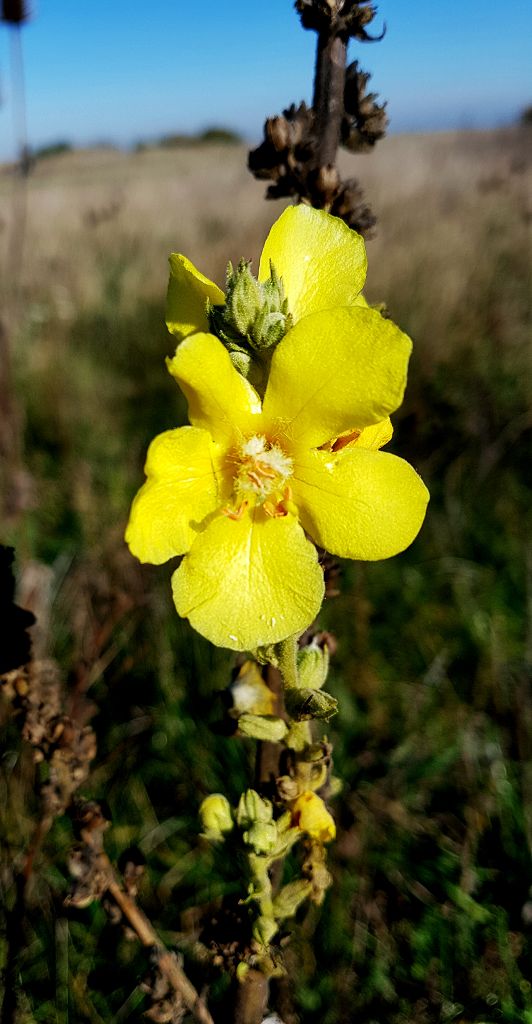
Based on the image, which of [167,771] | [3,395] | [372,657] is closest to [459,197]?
[3,395]

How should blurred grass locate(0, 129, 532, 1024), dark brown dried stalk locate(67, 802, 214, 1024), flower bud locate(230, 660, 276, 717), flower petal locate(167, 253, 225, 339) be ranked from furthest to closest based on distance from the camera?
1. blurred grass locate(0, 129, 532, 1024)
2. dark brown dried stalk locate(67, 802, 214, 1024)
3. flower bud locate(230, 660, 276, 717)
4. flower petal locate(167, 253, 225, 339)

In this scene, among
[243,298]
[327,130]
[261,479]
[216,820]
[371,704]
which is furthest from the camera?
[371,704]

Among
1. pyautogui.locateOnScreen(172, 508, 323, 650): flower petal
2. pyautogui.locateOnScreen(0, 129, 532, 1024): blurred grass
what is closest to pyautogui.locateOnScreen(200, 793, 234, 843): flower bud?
pyautogui.locateOnScreen(172, 508, 323, 650): flower petal

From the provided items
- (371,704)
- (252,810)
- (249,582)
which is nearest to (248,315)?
(249,582)

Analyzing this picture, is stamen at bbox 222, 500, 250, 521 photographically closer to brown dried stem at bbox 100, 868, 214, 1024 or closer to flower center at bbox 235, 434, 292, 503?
flower center at bbox 235, 434, 292, 503

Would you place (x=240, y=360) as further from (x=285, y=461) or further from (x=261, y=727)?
(x=261, y=727)

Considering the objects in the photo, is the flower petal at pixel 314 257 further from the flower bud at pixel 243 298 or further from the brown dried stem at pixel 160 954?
the brown dried stem at pixel 160 954

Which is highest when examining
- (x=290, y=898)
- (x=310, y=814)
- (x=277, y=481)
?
(x=277, y=481)
